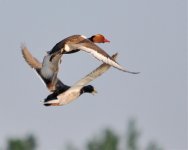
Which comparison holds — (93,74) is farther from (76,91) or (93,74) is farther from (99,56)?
(76,91)

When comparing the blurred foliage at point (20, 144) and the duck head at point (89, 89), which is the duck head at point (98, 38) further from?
the blurred foliage at point (20, 144)

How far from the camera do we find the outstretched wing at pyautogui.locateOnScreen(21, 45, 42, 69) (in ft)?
58.9

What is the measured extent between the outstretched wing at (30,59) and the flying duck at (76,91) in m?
0.81

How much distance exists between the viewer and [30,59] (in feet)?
60.4

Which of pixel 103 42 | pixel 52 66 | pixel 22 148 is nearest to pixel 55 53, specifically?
pixel 52 66

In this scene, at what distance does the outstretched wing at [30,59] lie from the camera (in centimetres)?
1794

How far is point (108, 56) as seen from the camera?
17.3 m

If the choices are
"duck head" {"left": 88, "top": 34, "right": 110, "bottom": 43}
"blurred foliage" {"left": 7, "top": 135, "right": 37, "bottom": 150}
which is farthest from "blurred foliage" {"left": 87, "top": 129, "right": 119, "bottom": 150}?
"duck head" {"left": 88, "top": 34, "right": 110, "bottom": 43}

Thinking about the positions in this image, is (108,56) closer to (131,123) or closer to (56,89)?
(56,89)

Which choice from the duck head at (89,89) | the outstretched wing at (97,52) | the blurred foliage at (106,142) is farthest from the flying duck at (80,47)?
the blurred foliage at (106,142)

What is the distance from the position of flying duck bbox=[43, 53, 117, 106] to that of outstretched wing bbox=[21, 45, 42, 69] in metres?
0.81

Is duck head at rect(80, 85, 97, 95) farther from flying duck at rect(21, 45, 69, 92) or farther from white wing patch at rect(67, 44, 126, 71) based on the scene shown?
white wing patch at rect(67, 44, 126, 71)

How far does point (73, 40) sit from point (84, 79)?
76 cm

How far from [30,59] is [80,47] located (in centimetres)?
115
